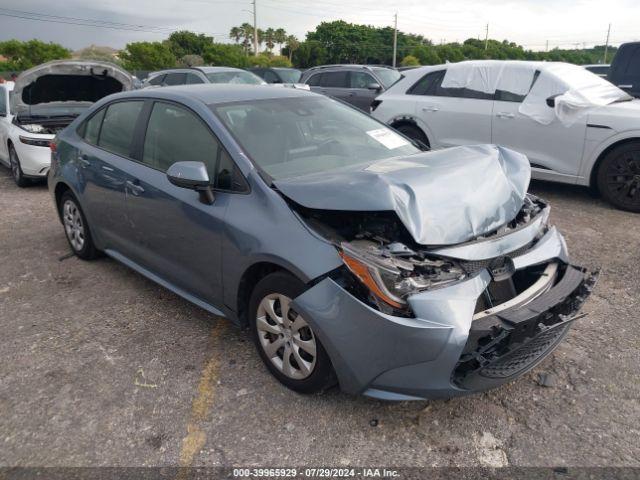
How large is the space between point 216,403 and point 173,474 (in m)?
0.52

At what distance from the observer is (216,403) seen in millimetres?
2896

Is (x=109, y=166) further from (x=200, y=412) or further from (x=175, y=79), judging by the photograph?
(x=175, y=79)

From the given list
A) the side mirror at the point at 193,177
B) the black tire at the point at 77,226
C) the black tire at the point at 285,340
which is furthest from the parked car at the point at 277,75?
the black tire at the point at 285,340

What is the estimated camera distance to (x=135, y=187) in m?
3.78

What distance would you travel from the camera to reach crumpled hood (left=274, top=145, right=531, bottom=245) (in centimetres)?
260

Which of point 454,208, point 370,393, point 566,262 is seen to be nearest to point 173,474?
point 370,393

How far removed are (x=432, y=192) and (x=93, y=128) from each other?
3210 millimetres

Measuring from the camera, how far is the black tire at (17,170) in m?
7.83

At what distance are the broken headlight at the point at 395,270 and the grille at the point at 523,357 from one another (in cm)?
44

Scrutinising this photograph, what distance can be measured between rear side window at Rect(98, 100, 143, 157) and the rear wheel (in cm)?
74

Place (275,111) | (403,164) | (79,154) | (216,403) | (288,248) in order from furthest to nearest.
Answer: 1. (79,154)
2. (275,111)
3. (403,164)
4. (216,403)
5. (288,248)

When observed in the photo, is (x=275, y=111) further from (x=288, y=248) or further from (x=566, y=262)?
(x=566, y=262)

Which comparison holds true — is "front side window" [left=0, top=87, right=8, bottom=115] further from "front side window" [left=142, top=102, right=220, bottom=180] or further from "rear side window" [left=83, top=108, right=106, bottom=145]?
"front side window" [left=142, top=102, right=220, bottom=180]

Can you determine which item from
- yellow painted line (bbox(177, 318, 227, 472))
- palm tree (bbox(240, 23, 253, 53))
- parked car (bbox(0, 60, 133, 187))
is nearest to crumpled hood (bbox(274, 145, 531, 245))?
yellow painted line (bbox(177, 318, 227, 472))
